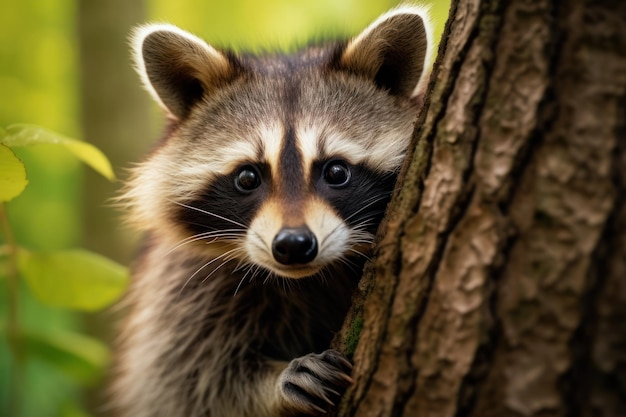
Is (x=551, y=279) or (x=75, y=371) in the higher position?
(x=551, y=279)

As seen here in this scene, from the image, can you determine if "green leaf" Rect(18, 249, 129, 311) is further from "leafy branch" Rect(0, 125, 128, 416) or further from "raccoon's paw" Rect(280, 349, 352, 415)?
"raccoon's paw" Rect(280, 349, 352, 415)

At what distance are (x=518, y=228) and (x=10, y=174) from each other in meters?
1.84

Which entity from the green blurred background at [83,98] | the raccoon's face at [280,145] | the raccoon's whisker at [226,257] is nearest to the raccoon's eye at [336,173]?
the raccoon's face at [280,145]

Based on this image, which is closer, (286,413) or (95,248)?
(286,413)

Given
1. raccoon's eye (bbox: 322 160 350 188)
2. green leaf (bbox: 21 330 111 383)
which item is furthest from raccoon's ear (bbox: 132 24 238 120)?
green leaf (bbox: 21 330 111 383)

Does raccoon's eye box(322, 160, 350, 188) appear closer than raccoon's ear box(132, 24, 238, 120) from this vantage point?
Yes

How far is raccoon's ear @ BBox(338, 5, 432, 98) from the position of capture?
349 cm

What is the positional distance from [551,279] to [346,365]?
3.40 feet

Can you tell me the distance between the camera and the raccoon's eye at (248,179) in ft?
11.4

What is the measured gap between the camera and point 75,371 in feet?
13.3

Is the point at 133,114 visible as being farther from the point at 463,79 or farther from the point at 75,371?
the point at 463,79

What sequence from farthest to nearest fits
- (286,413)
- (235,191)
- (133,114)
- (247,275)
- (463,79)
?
(133,114) < (247,275) < (235,191) < (286,413) < (463,79)

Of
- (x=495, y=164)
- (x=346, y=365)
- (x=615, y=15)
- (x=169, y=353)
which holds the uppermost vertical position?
(x=615, y=15)

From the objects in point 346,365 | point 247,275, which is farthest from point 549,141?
point 247,275
